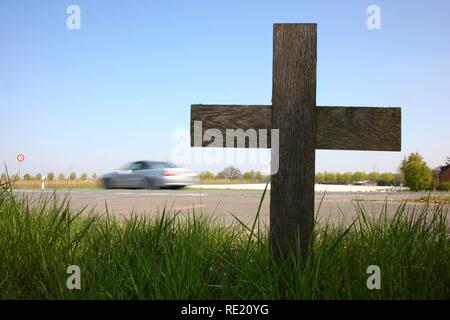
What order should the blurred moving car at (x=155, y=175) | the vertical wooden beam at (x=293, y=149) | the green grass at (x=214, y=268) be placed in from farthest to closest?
the blurred moving car at (x=155, y=175) → the vertical wooden beam at (x=293, y=149) → the green grass at (x=214, y=268)

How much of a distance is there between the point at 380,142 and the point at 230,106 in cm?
109

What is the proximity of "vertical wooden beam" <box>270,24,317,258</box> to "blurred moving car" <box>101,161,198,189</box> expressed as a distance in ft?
44.3

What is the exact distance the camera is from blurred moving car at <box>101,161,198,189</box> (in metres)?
16.6

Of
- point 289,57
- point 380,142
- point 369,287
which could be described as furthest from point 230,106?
point 369,287

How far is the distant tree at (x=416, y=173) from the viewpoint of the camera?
49.1 meters

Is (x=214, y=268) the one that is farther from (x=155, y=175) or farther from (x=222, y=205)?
(x=155, y=175)

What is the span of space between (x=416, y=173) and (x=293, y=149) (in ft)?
172

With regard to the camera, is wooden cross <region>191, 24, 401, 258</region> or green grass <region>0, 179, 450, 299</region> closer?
green grass <region>0, 179, 450, 299</region>

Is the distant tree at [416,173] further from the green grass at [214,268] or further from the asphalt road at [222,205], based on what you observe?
the green grass at [214,268]

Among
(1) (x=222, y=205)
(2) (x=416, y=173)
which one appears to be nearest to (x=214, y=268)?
(1) (x=222, y=205)

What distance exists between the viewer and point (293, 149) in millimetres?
3059

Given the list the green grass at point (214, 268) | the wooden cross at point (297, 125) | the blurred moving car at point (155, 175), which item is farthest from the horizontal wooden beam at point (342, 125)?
the blurred moving car at point (155, 175)

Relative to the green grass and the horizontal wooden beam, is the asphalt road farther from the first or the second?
the horizontal wooden beam

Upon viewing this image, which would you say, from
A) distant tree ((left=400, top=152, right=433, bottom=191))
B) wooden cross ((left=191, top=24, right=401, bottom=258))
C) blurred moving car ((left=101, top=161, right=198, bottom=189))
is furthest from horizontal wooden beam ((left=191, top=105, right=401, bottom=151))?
distant tree ((left=400, top=152, right=433, bottom=191))
